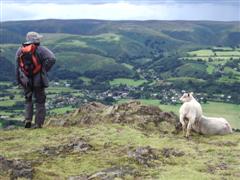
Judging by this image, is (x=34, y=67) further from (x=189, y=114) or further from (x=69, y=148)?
(x=189, y=114)

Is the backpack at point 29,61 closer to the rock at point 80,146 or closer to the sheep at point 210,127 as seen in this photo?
the rock at point 80,146

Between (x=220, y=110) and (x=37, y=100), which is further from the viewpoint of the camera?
(x=220, y=110)

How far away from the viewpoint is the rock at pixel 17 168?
12086 mm

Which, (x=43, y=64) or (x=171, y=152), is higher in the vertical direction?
(x=43, y=64)

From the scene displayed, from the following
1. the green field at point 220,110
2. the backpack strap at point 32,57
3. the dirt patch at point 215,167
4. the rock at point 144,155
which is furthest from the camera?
the green field at point 220,110

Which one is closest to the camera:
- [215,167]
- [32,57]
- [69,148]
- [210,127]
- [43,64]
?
[215,167]

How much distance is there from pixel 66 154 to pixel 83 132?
3.22 meters

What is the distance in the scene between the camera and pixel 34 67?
18.6m

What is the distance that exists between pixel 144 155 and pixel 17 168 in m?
3.97

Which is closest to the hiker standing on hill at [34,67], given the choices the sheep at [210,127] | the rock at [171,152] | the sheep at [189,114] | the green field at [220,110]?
the sheep at [189,114]

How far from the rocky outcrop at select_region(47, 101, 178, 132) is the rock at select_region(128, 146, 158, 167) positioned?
4.94 meters

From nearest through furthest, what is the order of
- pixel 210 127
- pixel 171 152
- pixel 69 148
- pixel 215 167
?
pixel 215 167
pixel 171 152
pixel 69 148
pixel 210 127

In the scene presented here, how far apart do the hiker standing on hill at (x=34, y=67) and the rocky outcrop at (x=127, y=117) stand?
245 centimetres

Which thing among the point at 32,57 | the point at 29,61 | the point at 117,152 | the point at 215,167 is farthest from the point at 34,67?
the point at 215,167
